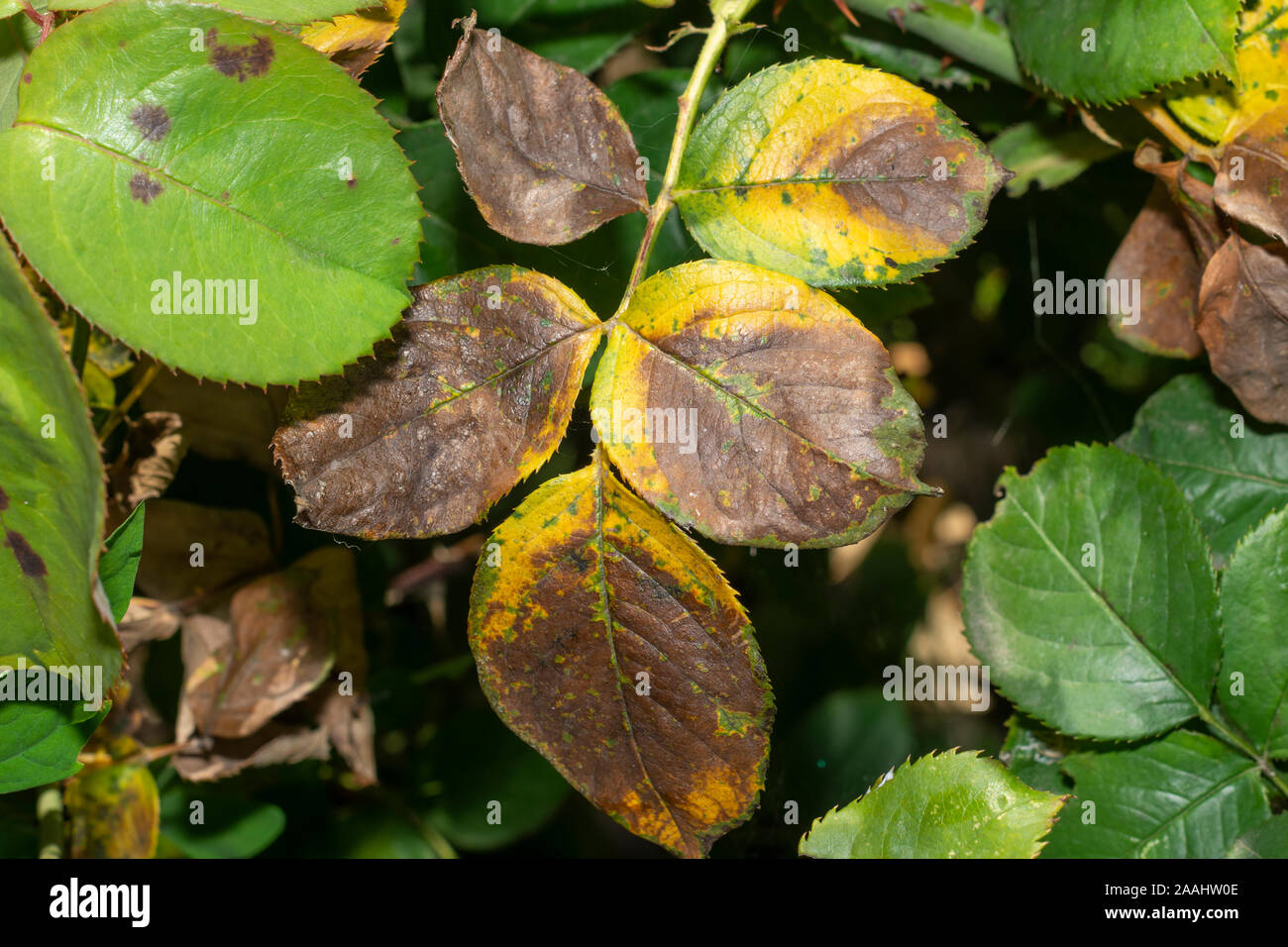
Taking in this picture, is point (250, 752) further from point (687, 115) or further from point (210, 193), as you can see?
point (687, 115)

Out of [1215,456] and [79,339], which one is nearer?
[79,339]

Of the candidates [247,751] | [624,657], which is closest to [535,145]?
[624,657]

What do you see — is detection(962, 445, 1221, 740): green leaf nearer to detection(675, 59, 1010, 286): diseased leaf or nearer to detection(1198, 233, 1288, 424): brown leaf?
detection(1198, 233, 1288, 424): brown leaf

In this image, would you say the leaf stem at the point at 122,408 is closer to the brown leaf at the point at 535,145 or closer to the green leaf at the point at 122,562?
the green leaf at the point at 122,562

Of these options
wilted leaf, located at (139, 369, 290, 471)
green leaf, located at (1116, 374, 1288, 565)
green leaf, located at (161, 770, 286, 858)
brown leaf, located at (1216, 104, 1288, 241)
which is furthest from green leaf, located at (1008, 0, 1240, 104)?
green leaf, located at (161, 770, 286, 858)

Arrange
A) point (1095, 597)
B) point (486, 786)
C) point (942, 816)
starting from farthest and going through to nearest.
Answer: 1. point (486, 786)
2. point (1095, 597)
3. point (942, 816)
